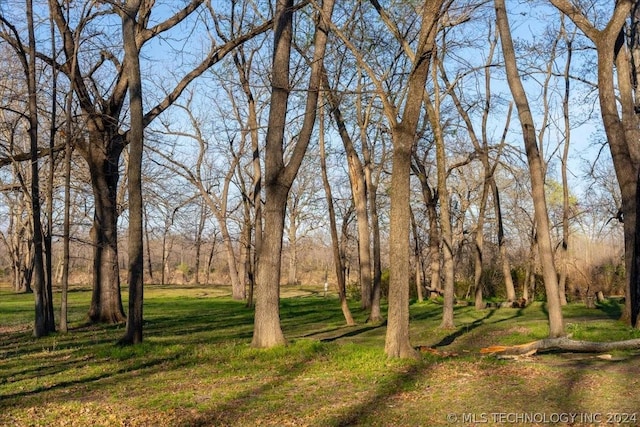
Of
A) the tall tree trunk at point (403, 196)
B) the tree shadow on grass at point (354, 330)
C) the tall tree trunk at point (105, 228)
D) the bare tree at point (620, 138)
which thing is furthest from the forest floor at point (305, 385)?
the tall tree trunk at point (105, 228)

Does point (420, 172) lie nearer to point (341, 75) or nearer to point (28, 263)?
point (341, 75)

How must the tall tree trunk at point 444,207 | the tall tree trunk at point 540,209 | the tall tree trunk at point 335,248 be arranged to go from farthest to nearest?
the tall tree trunk at point 335,248 → the tall tree trunk at point 444,207 → the tall tree trunk at point 540,209

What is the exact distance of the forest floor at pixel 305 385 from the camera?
650cm

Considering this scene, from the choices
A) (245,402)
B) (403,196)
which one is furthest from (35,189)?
(245,402)

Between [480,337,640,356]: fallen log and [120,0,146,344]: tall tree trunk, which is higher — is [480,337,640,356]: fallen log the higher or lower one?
the lower one

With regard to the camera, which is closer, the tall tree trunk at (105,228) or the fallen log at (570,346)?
the fallen log at (570,346)

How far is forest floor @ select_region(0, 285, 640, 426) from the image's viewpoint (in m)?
6.50

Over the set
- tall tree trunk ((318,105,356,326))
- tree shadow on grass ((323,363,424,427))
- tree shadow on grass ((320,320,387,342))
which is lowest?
tree shadow on grass ((320,320,387,342))

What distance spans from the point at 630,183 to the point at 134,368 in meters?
11.7

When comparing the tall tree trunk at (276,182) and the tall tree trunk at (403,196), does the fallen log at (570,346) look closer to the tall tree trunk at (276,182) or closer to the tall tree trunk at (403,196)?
the tall tree trunk at (403,196)

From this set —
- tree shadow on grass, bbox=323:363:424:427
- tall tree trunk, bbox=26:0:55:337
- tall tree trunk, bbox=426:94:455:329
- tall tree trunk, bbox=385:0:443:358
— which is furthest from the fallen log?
tall tree trunk, bbox=26:0:55:337

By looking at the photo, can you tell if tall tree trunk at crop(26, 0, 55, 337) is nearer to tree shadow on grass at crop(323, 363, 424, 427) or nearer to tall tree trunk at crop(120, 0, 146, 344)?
tall tree trunk at crop(120, 0, 146, 344)

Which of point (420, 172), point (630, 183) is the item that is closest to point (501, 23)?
point (630, 183)

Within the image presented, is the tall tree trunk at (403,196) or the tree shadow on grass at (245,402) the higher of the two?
the tall tree trunk at (403,196)
